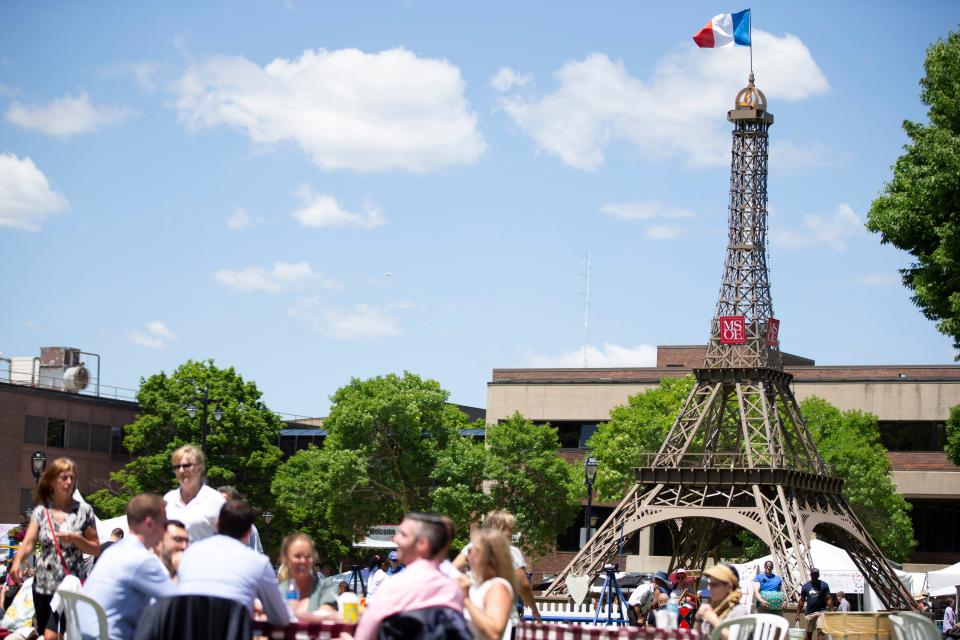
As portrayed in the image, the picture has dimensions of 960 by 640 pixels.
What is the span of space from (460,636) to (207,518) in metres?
3.68

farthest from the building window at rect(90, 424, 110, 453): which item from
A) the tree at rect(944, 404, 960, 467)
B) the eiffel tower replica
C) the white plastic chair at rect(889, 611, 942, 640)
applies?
the white plastic chair at rect(889, 611, 942, 640)

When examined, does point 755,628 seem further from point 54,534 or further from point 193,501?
point 54,534

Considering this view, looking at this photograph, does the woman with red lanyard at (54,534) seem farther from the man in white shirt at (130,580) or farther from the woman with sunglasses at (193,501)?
the man in white shirt at (130,580)

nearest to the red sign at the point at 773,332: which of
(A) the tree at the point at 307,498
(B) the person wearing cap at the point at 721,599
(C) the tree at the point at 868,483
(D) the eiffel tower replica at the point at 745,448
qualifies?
(D) the eiffel tower replica at the point at 745,448

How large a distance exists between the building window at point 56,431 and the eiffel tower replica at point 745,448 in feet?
106

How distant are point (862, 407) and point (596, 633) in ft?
195

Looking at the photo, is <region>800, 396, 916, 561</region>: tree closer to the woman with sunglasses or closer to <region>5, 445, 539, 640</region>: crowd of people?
the woman with sunglasses

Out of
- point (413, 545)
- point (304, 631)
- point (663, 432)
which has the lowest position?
point (304, 631)

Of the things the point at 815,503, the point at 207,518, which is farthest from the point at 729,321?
the point at 207,518

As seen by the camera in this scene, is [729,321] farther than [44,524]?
Yes

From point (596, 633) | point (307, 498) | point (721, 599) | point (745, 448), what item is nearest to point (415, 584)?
point (596, 633)

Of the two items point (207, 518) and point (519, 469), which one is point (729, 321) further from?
point (207, 518)

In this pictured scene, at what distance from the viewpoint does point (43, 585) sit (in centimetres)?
1234

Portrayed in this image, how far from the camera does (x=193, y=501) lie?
40.2 ft
